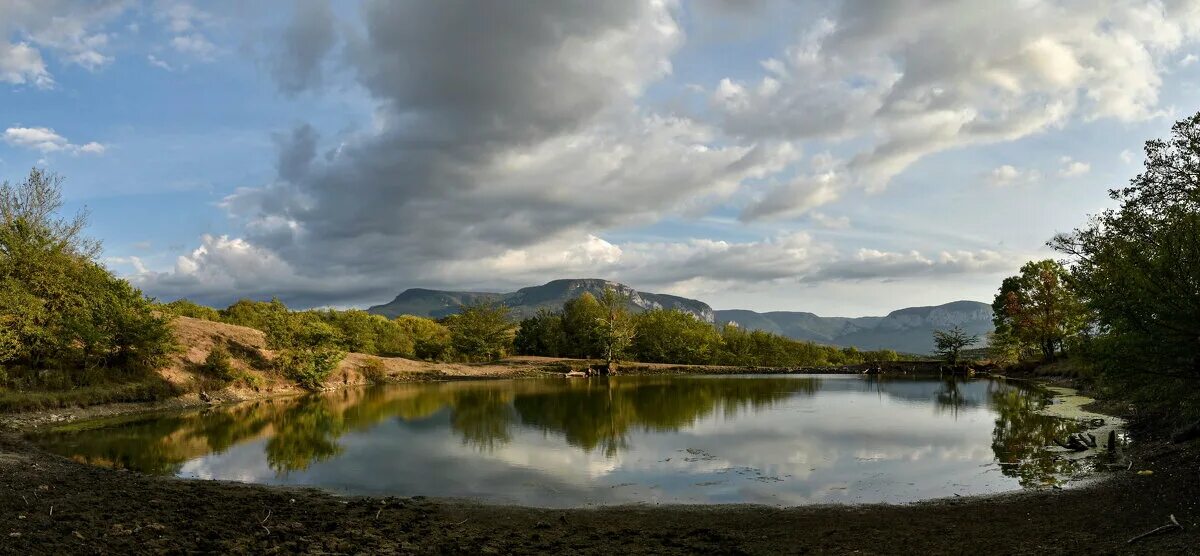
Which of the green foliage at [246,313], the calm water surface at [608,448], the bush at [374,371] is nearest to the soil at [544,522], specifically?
the calm water surface at [608,448]

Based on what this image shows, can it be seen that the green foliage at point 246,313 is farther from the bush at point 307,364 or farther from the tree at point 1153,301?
the tree at point 1153,301

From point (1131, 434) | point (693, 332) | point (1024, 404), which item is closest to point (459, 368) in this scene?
point (693, 332)

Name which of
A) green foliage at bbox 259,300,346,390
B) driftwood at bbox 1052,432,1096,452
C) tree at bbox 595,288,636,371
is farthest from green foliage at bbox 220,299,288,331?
driftwood at bbox 1052,432,1096,452

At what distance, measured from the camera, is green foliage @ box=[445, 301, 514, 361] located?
8706 centimetres

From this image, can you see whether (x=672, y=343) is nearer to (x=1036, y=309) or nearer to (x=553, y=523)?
(x=1036, y=309)

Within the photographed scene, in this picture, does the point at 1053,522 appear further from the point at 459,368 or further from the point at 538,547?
the point at 459,368

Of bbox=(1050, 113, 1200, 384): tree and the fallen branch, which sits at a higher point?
bbox=(1050, 113, 1200, 384): tree

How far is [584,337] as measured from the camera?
9538 cm

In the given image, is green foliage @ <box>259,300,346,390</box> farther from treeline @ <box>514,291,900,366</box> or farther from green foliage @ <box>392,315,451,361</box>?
treeline @ <box>514,291,900,366</box>

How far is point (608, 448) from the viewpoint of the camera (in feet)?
78.2

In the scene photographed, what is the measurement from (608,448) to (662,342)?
2980 inches

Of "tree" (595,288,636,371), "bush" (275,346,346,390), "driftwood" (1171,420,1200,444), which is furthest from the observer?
"tree" (595,288,636,371)

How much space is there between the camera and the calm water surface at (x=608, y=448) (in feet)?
55.2

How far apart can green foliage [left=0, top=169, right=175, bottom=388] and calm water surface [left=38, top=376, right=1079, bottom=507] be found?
6.85m
